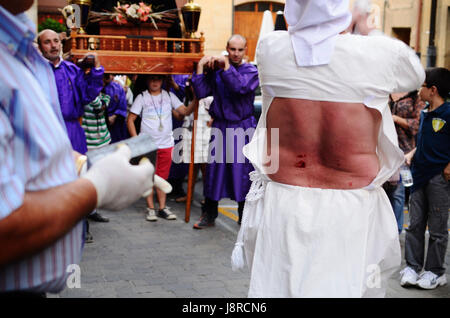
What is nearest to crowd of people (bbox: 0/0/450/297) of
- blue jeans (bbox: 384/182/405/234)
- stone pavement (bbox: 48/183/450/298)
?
blue jeans (bbox: 384/182/405/234)

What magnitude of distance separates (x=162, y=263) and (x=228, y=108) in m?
2.04

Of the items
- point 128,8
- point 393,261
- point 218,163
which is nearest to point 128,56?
point 128,8

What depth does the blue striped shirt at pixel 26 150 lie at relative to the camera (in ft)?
4.31

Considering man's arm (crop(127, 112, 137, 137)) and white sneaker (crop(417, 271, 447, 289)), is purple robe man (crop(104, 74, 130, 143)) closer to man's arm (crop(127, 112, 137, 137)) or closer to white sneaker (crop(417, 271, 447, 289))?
man's arm (crop(127, 112, 137, 137))

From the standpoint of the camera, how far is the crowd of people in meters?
1.39

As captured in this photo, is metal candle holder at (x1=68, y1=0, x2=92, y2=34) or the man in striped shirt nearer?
the man in striped shirt

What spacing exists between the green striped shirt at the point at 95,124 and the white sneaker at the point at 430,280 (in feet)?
13.0

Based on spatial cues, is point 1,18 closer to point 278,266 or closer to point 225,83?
point 278,266

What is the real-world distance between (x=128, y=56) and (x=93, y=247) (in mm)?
2011

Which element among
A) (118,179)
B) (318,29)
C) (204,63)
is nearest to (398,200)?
(204,63)

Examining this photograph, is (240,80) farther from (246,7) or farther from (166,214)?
(246,7)

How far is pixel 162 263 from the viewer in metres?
5.31

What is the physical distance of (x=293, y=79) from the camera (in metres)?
2.60

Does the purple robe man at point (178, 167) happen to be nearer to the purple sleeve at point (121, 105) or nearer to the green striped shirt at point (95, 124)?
the purple sleeve at point (121, 105)
